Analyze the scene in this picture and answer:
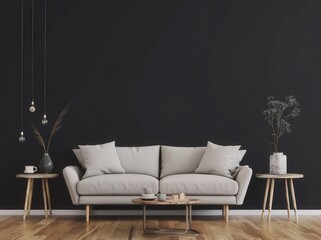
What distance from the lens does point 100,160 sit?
7.54 m

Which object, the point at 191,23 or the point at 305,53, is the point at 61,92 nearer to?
the point at 191,23

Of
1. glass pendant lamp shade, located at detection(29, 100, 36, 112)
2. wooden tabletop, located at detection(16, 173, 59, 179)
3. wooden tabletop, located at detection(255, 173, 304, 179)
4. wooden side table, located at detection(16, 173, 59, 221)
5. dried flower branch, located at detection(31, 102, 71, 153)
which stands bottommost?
wooden side table, located at detection(16, 173, 59, 221)

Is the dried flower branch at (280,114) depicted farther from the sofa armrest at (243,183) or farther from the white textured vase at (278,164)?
the sofa armrest at (243,183)

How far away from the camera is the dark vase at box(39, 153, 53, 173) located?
25.3 feet

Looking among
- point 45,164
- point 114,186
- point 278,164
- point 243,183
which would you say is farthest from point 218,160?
point 45,164

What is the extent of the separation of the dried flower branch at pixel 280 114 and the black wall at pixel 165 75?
0.10 meters

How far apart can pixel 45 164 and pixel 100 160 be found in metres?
0.75

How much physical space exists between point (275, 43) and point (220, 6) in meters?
0.91

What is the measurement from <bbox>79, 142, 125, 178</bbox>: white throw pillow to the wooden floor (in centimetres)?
61

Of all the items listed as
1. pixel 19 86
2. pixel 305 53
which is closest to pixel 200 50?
pixel 305 53

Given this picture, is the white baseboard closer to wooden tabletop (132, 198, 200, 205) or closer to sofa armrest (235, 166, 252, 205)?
sofa armrest (235, 166, 252, 205)

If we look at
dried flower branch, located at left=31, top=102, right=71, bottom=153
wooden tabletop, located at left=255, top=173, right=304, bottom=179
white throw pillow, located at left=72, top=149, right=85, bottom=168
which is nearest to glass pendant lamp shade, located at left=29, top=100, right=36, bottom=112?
dried flower branch, located at left=31, top=102, right=71, bottom=153

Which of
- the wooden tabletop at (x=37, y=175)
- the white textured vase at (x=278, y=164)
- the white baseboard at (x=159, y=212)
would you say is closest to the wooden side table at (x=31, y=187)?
the wooden tabletop at (x=37, y=175)

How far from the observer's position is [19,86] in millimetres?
8203
